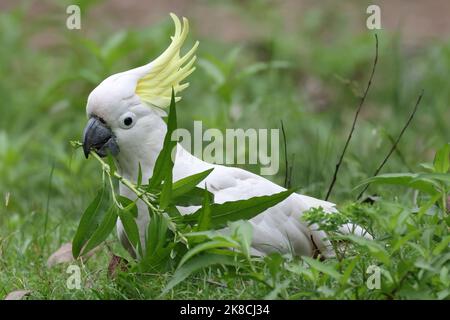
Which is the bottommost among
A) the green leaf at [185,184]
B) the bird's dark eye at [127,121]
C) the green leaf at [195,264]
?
the green leaf at [195,264]

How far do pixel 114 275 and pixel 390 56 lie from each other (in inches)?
170

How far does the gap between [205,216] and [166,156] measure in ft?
0.79

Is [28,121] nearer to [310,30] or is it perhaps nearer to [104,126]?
[310,30]

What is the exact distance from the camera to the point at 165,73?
351 cm

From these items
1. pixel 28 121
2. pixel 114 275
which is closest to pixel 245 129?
pixel 28 121

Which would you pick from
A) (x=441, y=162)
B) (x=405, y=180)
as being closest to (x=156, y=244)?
(x=405, y=180)

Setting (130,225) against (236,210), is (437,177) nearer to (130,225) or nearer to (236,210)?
(236,210)

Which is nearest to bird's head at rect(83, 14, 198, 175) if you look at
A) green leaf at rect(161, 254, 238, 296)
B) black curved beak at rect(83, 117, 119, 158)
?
black curved beak at rect(83, 117, 119, 158)

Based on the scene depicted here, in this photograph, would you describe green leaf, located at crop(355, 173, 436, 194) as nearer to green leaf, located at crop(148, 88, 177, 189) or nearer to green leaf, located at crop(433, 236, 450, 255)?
green leaf, located at crop(433, 236, 450, 255)

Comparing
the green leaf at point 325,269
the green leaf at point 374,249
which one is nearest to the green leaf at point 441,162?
the green leaf at point 374,249

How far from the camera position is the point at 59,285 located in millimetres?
3404

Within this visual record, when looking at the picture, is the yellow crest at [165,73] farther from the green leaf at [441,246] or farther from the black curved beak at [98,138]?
the green leaf at [441,246]

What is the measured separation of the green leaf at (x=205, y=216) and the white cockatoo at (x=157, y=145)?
0.36 m

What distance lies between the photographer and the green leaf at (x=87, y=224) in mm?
3248
